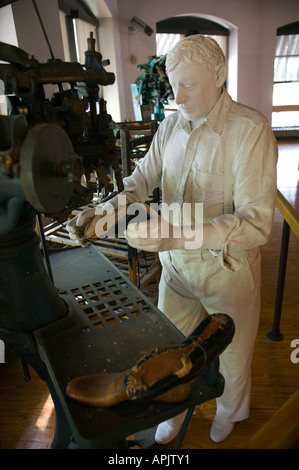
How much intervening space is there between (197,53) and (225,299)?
902 millimetres

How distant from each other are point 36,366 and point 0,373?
140 cm

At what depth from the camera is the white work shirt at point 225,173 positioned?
43.2 inches

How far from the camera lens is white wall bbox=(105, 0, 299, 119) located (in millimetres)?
7273

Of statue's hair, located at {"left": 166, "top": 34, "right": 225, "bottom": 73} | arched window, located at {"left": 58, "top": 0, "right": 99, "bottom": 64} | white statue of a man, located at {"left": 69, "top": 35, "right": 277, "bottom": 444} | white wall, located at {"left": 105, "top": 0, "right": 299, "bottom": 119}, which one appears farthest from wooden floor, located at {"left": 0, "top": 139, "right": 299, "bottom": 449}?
white wall, located at {"left": 105, "top": 0, "right": 299, "bottom": 119}

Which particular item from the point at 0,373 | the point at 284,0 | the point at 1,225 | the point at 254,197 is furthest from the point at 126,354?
the point at 284,0

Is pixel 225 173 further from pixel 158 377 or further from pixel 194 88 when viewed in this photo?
pixel 158 377

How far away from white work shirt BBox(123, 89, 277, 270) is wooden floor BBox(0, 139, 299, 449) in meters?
1.12

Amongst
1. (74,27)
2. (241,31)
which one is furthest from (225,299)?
(241,31)

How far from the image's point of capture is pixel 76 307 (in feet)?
3.54

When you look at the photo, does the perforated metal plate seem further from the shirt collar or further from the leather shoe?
the shirt collar

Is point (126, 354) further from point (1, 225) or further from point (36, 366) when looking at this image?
point (1, 225)

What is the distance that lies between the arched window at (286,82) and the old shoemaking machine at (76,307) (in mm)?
10611

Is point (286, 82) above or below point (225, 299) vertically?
above

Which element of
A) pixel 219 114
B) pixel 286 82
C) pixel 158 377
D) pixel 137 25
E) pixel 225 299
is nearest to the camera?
pixel 158 377
